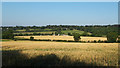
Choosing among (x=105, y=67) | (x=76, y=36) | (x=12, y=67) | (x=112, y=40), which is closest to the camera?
(x=12, y=67)

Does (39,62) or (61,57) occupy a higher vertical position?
(39,62)

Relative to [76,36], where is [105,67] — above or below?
above

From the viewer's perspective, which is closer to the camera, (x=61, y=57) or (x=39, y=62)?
(x=39, y=62)

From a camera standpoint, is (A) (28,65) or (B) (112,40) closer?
(A) (28,65)

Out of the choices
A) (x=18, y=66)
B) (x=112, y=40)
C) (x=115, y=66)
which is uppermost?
(x=18, y=66)

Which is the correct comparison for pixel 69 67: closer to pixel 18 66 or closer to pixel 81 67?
pixel 81 67

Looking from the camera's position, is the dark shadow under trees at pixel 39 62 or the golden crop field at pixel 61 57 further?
the golden crop field at pixel 61 57

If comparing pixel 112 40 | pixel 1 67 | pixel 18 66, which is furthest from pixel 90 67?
pixel 112 40

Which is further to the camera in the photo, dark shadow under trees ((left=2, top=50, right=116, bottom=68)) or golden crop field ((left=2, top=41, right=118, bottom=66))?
golden crop field ((left=2, top=41, right=118, bottom=66))

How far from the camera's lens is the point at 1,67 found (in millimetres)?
4688

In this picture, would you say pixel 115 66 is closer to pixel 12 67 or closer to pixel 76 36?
pixel 12 67

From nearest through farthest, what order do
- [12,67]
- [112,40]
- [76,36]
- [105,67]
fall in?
[12,67]
[105,67]
[112,40]
[76,36]

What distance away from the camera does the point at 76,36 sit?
6650cm

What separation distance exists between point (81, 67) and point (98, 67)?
0.71 metres
